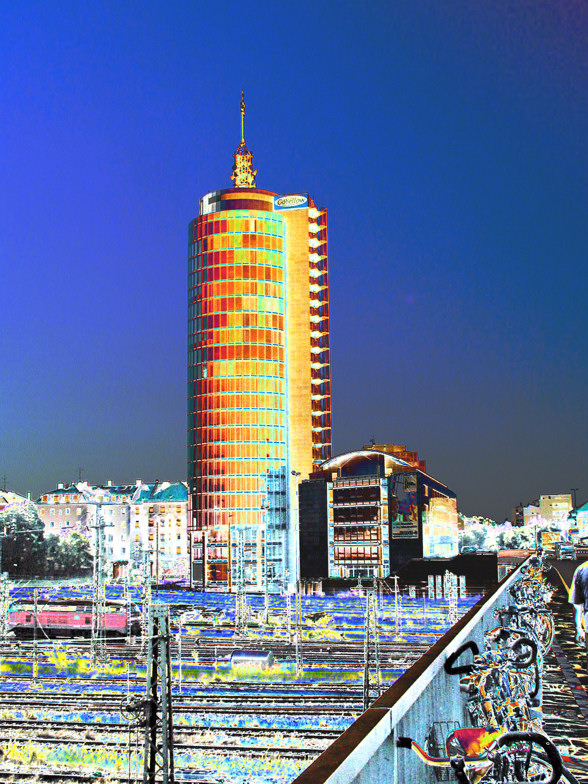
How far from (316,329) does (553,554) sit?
73668mm

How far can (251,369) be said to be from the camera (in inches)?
6634

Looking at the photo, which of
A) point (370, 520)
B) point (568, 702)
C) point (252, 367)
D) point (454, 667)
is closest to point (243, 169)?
point (252, 367)

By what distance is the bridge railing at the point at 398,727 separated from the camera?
530 cm

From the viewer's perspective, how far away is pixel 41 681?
57281 mm

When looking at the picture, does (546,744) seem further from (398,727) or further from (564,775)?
(398,727)

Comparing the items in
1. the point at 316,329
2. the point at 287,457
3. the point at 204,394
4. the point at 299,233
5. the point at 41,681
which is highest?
the point at 299,233

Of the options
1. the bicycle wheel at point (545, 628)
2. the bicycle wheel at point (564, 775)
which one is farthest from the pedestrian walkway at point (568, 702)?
the bicycle wheel at point (564, 775)

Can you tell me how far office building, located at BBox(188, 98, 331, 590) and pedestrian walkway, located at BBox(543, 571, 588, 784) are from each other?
464ft

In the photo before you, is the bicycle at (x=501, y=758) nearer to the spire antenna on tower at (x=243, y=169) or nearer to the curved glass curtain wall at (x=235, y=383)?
the curved glass curtain wall at (x=235, y=383)

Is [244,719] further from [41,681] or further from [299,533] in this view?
[299,533]

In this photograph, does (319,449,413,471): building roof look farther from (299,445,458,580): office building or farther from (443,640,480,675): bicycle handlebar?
(443,640,480,675): bicycle handlebar

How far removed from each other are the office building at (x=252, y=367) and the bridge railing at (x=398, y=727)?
15359 centimetres

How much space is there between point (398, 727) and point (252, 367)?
162 m

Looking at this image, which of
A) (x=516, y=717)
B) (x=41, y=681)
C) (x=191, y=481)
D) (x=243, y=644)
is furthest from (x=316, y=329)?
(x=516, y=717)
